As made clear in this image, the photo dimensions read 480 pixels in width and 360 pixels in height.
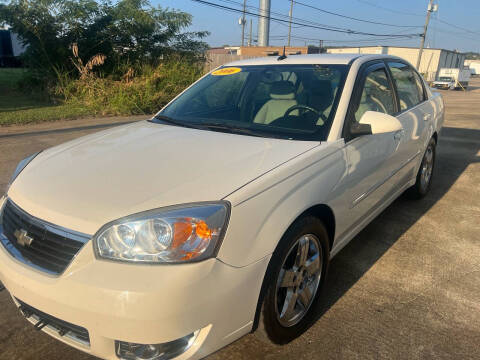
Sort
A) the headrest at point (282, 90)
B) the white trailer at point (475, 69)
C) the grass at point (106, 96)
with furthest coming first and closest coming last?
the white trailer at point (475, 69), the grass at point (106, 96), the headrest at point (282, 90)

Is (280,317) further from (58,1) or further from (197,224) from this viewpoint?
(58,1)

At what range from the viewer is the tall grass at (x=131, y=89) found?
10.8 metres

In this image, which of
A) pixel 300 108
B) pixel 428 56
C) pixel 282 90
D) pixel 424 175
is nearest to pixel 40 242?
pixel 300 108

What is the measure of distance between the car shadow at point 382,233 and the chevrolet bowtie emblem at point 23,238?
173cm

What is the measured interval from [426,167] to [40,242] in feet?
13.6

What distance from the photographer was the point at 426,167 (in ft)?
14.7

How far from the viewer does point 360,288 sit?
2732 mm

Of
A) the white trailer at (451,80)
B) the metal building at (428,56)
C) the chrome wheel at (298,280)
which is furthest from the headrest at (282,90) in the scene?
the metal building at (428,56)

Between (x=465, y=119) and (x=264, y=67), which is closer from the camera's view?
(x=264, y=67)

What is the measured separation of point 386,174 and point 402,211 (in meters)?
1.33

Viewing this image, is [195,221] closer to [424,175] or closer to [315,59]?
[315,59]

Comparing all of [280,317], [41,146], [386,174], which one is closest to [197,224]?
[280,317]

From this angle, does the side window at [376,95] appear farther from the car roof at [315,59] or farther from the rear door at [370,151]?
the car roof at [315,59]

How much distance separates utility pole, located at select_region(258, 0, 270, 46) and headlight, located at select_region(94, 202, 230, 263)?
2954cm
